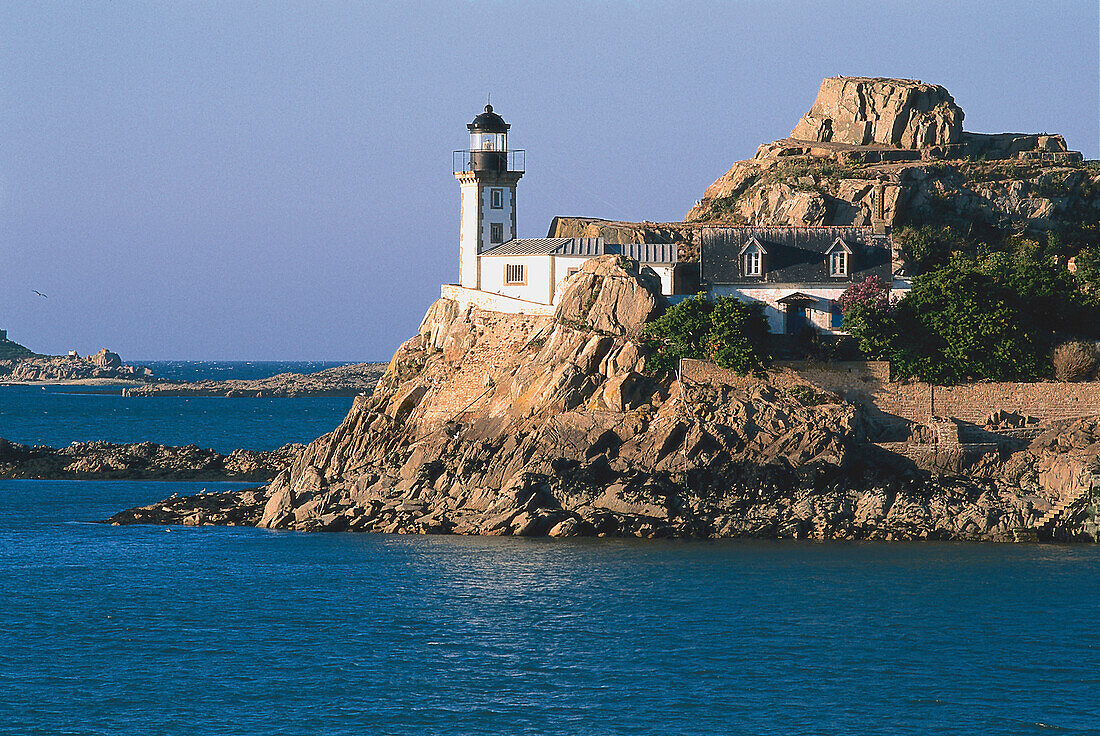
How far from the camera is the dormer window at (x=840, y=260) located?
51.3 meters

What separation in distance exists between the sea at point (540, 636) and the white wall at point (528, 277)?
1338 cm

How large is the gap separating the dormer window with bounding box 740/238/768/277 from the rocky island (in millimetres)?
3459

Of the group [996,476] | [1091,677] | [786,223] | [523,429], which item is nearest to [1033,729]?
[1091,677]

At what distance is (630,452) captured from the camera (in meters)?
44.4

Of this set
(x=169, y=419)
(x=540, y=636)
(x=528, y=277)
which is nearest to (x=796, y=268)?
(x=528, y=277)

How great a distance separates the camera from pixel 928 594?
1393 inches

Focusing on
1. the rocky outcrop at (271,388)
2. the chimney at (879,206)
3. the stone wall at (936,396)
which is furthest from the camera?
the rocky outcrop at (271,388)

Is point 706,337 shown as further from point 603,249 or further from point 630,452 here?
point 603,249

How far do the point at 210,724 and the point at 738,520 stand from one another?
20.1m

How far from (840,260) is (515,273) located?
1262 centimetres

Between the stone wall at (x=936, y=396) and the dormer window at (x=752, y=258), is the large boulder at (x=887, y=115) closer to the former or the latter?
the dormer window at (x=752, y=258)

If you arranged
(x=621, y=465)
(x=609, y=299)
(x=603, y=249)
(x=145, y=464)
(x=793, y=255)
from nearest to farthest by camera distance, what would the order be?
(x=621, y=465), (x=609, y=299), (x=793, y=255), (x=603, y=249), (x=145, y=464)

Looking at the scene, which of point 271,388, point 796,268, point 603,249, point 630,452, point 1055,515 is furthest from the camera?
point 271,388

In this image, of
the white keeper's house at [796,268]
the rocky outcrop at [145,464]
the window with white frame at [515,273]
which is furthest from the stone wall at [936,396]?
the rocky outcrop at [145,464]
